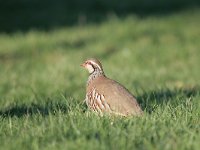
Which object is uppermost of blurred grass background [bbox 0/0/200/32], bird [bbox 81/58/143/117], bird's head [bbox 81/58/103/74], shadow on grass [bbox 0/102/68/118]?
blurred grass background [bbox 0/0/200/32]

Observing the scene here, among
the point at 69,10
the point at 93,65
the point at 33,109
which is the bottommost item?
the point at 33,109

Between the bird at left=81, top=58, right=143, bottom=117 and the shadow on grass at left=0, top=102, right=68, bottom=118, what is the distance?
36 cm

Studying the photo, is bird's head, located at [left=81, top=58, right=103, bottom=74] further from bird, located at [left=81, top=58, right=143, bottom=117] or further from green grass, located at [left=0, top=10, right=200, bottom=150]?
green grass, located at [left=0, top=10, right=200, bottom=150]

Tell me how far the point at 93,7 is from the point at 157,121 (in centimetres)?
1701

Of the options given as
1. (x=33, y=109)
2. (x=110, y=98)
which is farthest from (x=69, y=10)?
(x=110, y=98)

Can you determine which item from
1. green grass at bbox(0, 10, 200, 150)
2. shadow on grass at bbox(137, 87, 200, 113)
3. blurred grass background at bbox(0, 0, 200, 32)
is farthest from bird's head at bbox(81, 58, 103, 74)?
blurred grass background at bbox(0, 0, 200, 32)

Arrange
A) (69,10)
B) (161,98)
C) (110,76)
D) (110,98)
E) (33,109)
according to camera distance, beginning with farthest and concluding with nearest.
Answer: (69,10) < (110,76) < (161,98) < (33,109) < (110,98)

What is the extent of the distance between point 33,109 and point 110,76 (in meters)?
4.39

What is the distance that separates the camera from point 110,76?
40.6 feet

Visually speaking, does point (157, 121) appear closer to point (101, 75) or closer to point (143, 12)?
point (101, 75)

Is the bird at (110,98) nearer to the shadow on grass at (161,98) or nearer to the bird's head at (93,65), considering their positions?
the bird's head at (93,65)

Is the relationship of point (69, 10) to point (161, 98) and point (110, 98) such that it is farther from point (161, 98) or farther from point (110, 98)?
point (110, 98)

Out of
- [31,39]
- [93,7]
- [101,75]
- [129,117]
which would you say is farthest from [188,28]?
[129,117]

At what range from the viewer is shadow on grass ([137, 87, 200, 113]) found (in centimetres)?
799
